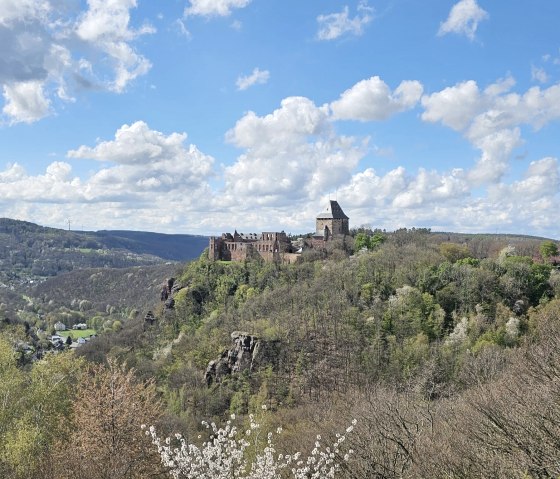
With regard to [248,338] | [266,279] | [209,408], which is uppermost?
[266,279]

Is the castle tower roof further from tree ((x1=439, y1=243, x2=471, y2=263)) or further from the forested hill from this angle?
tree ((x1=439, y1=243, x2=471, y2=263))

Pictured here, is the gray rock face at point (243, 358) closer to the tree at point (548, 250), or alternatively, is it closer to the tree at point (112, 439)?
the tree at point (112, 439)

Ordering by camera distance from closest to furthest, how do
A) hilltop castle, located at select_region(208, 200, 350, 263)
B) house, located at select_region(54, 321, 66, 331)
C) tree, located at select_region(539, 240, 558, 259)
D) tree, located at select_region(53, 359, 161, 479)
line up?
tree, located at select_region(53, 359, 161, 479) < tree, located at select_region(539, 240, 558, 259) < hilltop castle, located at select_region(208, 200, 350, 263) < house, located at select_region(54, 321, 66, 331)

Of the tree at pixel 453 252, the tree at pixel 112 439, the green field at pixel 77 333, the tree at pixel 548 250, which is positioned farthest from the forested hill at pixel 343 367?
the green field at pixel 77 333

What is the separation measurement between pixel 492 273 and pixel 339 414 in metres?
45.2

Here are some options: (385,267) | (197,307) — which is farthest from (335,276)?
(197,307)

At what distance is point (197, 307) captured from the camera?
10112 centimetres

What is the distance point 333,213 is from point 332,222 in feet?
6.34

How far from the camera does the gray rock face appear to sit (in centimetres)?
7025

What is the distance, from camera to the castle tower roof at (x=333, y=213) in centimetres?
11194

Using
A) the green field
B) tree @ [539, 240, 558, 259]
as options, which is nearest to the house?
the green field

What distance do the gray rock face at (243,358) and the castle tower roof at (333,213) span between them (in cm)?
4540

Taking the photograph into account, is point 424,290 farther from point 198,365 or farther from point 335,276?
point 198,365

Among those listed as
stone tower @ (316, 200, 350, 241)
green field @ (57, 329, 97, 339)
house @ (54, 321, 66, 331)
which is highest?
stone tower @ (316, 200, 350, 241)
